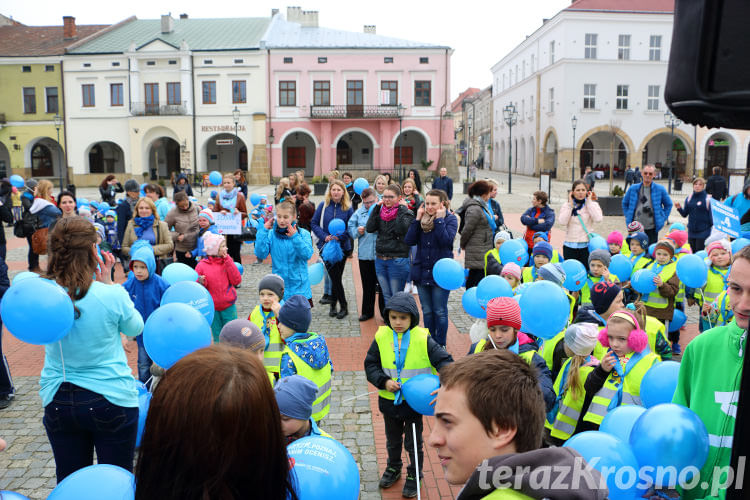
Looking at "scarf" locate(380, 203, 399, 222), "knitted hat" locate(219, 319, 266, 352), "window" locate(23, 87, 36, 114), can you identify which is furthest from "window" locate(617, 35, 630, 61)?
"knitted hat" locate(219, 319, 266, 352)

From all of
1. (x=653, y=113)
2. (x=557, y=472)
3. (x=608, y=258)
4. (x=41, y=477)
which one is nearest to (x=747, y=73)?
(x=557, y=472)

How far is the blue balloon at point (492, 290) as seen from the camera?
4.96m

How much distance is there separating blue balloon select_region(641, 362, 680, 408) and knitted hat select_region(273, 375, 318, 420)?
1811 millimetres

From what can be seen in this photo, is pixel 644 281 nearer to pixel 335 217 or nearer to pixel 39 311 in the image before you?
pixel 335 217

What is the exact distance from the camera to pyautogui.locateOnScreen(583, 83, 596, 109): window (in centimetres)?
4431

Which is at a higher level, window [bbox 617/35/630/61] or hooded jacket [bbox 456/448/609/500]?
window [bbox 617/35/630/61]

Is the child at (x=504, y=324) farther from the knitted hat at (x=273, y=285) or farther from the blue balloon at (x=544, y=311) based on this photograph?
the knitted hat at (x=273, y=285)

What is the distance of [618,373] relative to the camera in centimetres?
359

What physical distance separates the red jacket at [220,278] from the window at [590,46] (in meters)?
44.7

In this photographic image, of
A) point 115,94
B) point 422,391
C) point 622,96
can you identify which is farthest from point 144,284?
point 622,96

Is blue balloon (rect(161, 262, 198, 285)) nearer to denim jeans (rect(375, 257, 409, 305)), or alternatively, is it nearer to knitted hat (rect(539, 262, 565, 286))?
denim jeans (rect(375, 257, 409, 305))

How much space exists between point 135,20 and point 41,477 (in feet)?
A: 170

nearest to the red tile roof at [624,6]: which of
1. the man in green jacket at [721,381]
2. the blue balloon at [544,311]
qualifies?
the blue balloon at [544,311]

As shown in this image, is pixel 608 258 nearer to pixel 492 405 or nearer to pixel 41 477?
pixel 492 405
